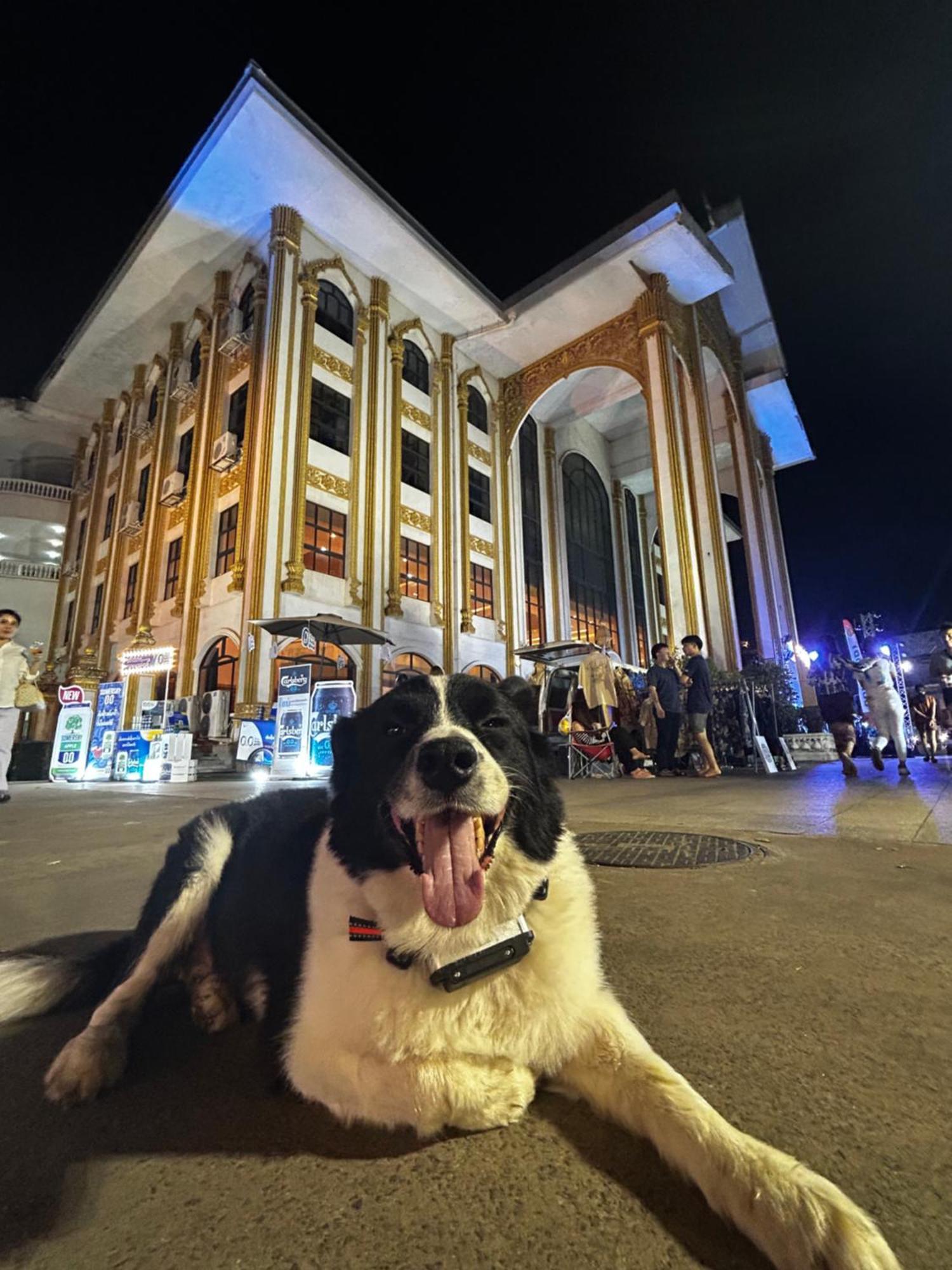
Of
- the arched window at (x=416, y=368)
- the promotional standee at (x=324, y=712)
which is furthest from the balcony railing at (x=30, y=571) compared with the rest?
the promotional standee at (x=324, y=712)

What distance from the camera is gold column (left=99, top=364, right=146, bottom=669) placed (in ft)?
61.3

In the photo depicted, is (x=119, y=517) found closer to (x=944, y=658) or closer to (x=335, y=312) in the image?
(x=335, y=312)

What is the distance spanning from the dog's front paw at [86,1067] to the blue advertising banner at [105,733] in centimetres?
1218

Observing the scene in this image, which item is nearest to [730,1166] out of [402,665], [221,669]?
[221,669]

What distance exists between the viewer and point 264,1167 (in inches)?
34.9

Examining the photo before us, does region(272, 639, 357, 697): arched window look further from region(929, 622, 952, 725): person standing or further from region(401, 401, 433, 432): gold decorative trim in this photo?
region(929, 622, 952, 725): person standing

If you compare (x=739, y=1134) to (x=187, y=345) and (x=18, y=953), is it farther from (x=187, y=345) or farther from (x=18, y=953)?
(x=187, y=345)

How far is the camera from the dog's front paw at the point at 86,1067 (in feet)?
3.66

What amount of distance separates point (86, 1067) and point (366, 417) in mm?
16999

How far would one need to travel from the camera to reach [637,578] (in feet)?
87.2

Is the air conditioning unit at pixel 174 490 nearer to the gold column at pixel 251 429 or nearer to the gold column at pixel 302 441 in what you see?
the gold column at pixel 251 429

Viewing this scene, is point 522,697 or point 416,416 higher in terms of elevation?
point 416,416

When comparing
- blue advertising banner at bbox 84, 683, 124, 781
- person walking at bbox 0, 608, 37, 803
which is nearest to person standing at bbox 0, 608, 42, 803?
person walking at bbox 0, 608, 37, 803

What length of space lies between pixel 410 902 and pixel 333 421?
1650 centimetres
